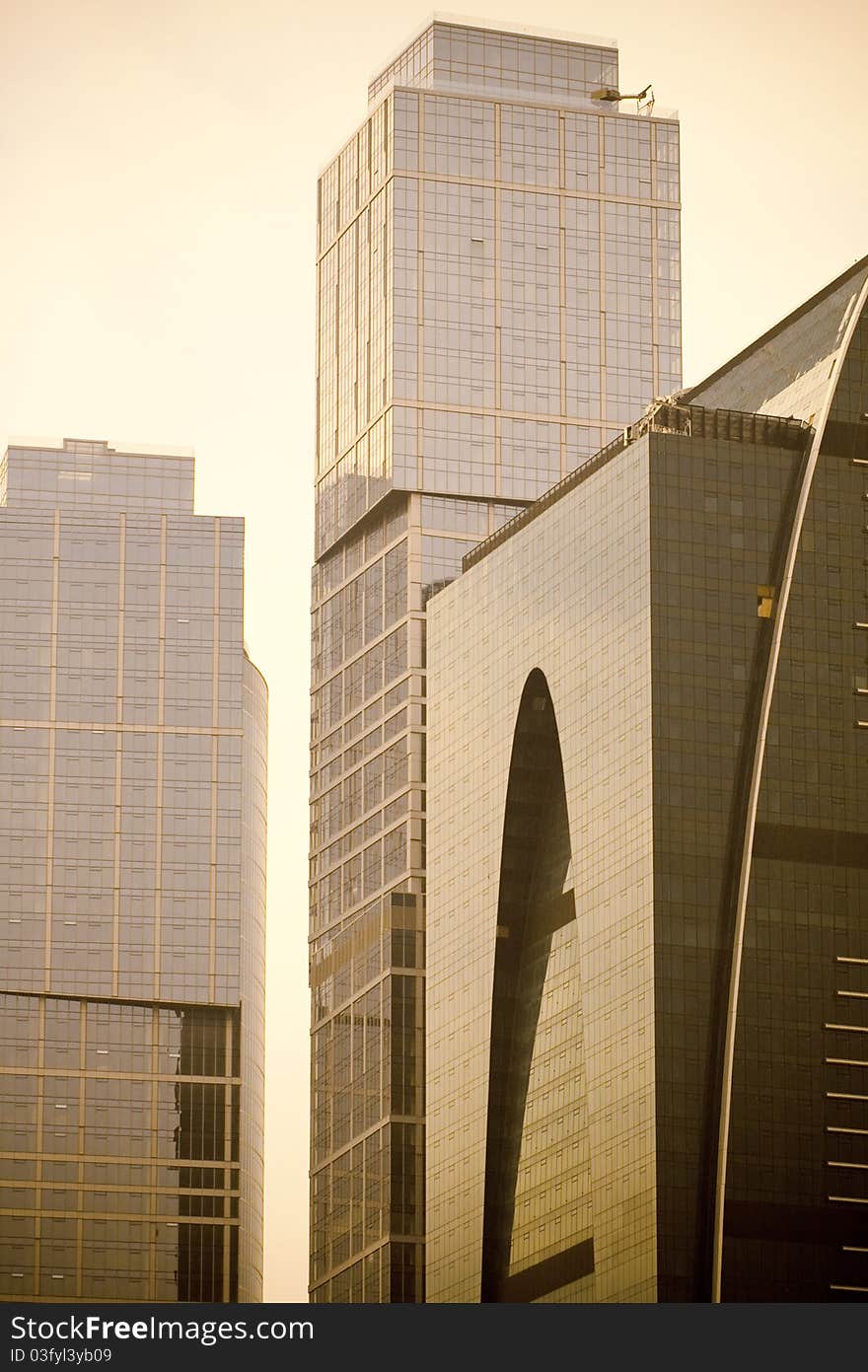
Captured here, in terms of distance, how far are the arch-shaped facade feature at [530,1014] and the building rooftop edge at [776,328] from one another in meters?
19.9

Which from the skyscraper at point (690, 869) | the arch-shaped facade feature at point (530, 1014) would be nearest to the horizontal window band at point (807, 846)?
the skyscraper at point (690, 869)

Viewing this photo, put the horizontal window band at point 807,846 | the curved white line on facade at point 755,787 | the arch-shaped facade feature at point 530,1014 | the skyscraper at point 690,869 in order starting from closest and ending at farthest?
1. the curved white line on facade at point 755,787
2. the skyscraper at point 690,869
3. the horizontal window band at point 807,846
4. the arch-shaped facade feature at point 530,1014

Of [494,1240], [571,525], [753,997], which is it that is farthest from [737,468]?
[494,1240]

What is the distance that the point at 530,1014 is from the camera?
18750 centimetres

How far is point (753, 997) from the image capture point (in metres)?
160

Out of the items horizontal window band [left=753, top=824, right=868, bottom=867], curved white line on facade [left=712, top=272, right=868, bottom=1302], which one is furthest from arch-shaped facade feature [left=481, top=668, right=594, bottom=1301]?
horizontal window band [left=753, top=824, right=868, bottom=867]

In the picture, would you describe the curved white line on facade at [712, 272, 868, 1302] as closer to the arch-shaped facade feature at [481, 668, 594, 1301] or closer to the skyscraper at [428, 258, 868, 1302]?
the skyscraper at [428, 258, 868, 1302]

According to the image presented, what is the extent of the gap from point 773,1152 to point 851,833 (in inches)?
732

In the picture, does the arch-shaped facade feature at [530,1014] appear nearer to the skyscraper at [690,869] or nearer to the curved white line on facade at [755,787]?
the skyscraper at [690,869]

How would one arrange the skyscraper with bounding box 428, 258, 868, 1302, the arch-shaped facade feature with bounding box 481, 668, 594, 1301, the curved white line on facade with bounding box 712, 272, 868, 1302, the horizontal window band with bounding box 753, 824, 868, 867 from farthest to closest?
the arch-shaped facade feature with bounding box 481, 668, 594, 1301, the horizontal window band with bounding box 753, 824, 868, 867, the skyscraper with bounding box 428, 258, 868, 1302, the curved white line on facade with bounding box 712, 272, 868, 1302

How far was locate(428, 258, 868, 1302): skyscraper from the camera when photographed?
158750mm

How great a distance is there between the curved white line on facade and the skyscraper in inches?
8.6

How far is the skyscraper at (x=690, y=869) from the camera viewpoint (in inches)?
6250
